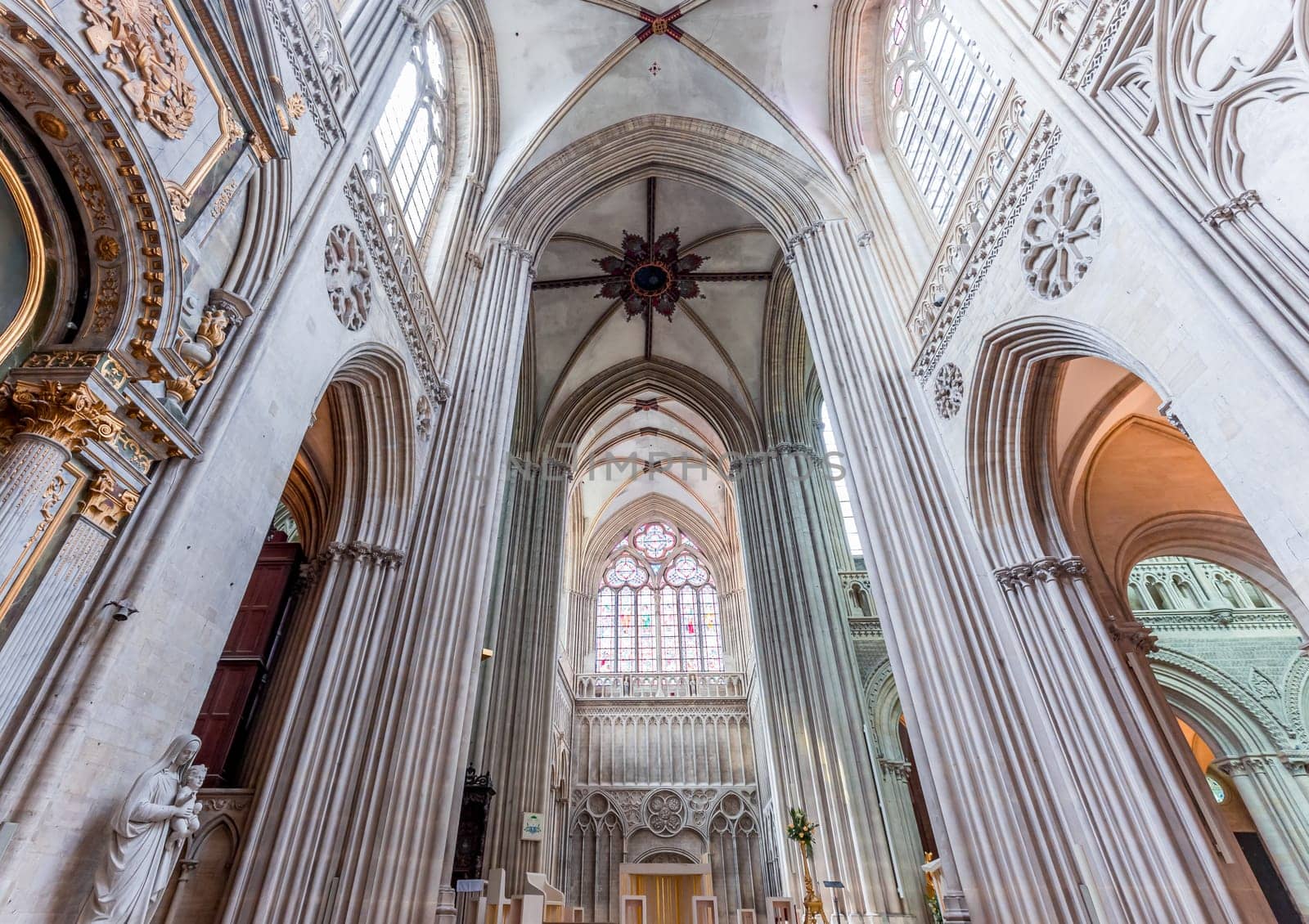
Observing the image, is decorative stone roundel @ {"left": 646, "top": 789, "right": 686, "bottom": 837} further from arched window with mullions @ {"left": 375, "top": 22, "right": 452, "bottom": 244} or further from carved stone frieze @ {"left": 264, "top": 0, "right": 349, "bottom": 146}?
carved stone frieze @ {"left": 264, "top": 0, "right": 349, "bottom": 146}

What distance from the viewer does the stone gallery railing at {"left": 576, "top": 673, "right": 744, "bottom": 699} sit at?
21983 mm

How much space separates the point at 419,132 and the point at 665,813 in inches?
746

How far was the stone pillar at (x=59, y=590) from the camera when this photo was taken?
3.03m

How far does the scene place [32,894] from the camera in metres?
2.97

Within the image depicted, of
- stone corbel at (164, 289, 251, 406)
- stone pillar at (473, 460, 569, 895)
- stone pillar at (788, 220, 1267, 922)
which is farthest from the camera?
stone pillar at (473, 460, 569, 895)

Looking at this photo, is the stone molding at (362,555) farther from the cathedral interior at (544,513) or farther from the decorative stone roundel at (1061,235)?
the decorative stone roundel at (1061,235)

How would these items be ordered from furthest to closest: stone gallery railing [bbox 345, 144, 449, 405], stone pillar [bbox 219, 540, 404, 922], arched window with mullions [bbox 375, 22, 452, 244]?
arched window with mullions [bbox 375, 22, 452, 244] → stone gallery railing [bbox 345, 144, 449, 405] → stone pillar [bbox 219, 540, 404, 922]

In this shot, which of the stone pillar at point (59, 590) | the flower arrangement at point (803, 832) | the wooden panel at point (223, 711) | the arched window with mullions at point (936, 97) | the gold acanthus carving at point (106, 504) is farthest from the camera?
the flower arrangement at point (803, 832)

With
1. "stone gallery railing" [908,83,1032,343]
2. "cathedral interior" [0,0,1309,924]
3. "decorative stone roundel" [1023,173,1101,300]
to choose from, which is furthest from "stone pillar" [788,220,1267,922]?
"decorative stone roundel" [1023,173,1101,300]

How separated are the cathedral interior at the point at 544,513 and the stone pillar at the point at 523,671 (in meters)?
0.10

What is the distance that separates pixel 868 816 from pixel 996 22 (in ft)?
39.9

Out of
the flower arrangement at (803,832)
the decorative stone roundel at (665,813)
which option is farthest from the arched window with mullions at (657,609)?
the flower arrangement at (803,832)

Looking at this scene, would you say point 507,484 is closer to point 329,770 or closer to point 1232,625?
point 329,770

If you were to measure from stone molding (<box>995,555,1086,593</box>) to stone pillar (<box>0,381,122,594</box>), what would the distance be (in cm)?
769
